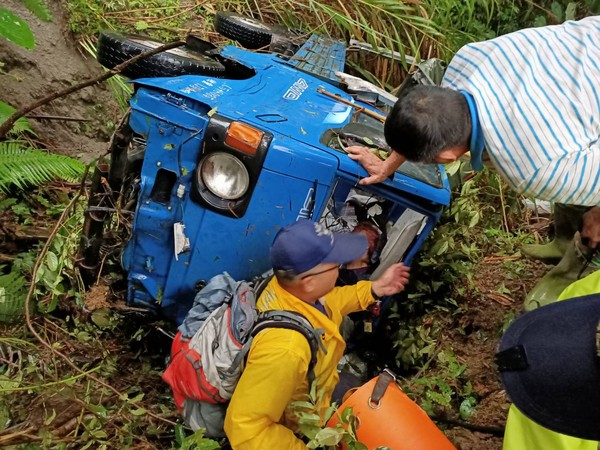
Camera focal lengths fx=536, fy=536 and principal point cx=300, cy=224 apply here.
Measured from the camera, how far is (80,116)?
4336 mm

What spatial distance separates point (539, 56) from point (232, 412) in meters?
1.72

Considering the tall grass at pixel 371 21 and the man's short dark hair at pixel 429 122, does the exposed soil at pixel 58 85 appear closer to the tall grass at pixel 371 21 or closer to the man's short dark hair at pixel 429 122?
Answer: the tall grass at pixel 371 21

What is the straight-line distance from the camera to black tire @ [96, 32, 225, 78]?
270 centimetres

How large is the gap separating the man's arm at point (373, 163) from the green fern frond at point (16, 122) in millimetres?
2219

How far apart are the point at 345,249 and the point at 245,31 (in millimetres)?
2531

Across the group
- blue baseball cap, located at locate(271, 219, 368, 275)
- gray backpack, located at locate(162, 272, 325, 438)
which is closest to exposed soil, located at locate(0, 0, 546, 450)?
gray backpack, located at locate(162, 272, 325, 438)

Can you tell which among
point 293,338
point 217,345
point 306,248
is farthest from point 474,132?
point 217,345

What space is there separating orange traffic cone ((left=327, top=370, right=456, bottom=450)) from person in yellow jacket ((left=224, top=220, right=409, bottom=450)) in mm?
154

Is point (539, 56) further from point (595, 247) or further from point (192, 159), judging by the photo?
point (192, 159)

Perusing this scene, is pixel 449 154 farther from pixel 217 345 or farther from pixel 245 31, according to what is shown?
pixel 245 31

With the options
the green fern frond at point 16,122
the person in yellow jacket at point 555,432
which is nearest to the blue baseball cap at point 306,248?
the person in yellow jacket at point 555,432

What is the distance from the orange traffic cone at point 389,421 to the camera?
6.04 ft

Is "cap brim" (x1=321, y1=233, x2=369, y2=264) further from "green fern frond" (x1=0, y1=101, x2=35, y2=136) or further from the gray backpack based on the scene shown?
"green fern frond" (x1=0, y1=101, x2=35, y2=136)

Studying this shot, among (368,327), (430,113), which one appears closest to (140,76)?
(430,113)
